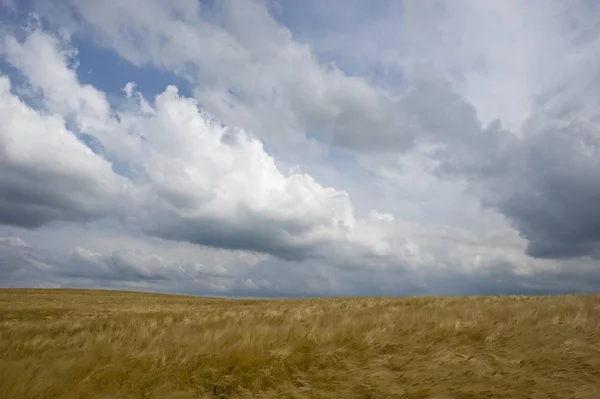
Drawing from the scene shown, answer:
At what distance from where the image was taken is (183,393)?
564 centimetres

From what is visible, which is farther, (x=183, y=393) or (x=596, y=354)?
(x=596, y=354)

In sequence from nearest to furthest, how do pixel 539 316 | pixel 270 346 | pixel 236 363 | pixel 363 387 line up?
pixel 363 387 < pixel 236 363 < pixel 270 346 < pixel 539 316

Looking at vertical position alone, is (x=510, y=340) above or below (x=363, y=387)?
above

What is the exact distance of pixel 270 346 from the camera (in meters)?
7.27

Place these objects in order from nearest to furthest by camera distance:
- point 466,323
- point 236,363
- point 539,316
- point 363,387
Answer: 1. point 363,387
2. point 236,363
3. point 466,323
4. point 539,316

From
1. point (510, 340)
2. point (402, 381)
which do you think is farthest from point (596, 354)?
point (402, 381)

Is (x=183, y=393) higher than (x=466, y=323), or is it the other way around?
(x=466, y=323)

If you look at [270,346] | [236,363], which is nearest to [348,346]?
[270,346]

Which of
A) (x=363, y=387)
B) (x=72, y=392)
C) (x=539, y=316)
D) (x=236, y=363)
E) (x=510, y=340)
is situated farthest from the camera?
(x=539, y=316)

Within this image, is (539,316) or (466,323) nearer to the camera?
(466,323)

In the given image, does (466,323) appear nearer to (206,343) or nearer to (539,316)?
(539,316)

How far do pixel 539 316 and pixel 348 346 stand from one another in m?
5.72

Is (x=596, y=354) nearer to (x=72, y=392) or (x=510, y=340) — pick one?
(x=510, y=340)

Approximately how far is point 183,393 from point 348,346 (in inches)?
122
